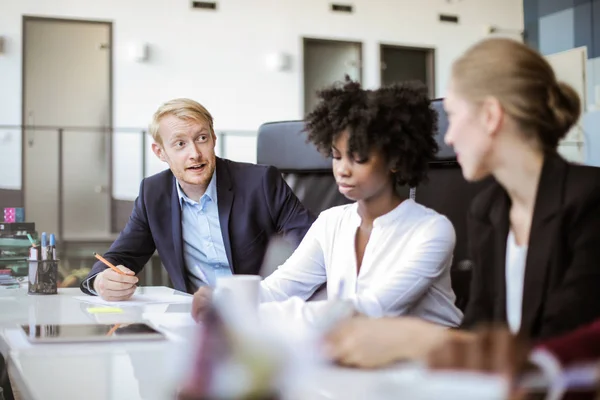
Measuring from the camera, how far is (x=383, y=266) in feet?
5.21

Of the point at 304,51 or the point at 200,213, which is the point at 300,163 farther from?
the point at 304,51

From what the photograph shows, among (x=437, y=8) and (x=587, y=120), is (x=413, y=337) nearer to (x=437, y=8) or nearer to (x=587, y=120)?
(x=587, y=120)

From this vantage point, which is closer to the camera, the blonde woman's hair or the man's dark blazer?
the blonde woman's hair

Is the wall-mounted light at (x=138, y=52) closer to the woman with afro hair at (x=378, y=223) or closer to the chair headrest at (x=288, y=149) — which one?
the chair headrest at (x=288, y=149)

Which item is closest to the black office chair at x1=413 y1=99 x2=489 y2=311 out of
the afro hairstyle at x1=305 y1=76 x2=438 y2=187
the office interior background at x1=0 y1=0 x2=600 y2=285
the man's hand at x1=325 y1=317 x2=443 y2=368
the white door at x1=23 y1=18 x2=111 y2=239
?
the afro hairstyle at x1=305 y1=76 x2=438 y2=187

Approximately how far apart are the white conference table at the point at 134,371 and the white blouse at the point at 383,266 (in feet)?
0.87

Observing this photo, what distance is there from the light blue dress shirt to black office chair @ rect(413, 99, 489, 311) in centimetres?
69

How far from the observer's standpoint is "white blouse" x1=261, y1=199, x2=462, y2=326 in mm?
1472

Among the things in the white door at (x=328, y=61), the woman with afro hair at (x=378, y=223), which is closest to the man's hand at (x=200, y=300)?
the woman with afro hair at (x=378, y=223)

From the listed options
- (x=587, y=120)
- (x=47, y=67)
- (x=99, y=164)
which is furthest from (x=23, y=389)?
(x=47, y=67)

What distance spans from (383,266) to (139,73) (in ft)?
21.8

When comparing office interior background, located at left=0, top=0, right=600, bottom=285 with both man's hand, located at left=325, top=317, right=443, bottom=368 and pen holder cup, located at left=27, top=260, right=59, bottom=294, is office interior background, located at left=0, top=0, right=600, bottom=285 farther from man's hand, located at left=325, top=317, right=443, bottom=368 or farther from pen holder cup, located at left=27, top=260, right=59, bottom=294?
man's hand, located at left=325, top=317, right=443, bottom=368

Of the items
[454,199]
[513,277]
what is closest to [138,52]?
[454,199]

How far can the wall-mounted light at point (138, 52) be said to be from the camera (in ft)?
25.4
